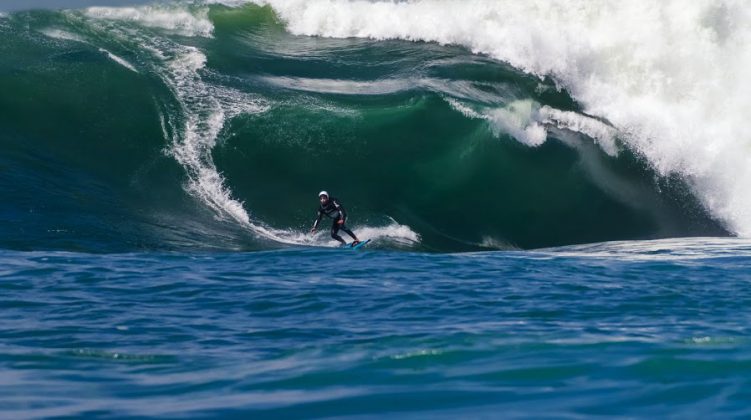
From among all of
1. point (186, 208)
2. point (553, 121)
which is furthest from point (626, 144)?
point (186, 208)

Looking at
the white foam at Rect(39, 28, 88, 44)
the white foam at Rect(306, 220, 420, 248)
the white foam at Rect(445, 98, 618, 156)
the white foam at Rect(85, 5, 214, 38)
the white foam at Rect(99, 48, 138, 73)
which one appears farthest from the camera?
the white foam at Rect(85, 5, 214, 38)

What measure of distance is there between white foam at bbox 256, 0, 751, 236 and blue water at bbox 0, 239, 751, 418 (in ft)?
24.6

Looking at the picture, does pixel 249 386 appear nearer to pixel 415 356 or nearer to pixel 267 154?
pixel 415 356

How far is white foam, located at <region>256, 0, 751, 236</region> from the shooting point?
62.3ft

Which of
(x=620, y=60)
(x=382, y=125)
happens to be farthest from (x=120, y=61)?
(x=620, y=60)

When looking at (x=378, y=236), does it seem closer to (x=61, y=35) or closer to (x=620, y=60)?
(x=620, y=60)

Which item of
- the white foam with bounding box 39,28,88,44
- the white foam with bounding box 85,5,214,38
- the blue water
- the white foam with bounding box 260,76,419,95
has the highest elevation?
the white foam with bounding box 85,5,214,38

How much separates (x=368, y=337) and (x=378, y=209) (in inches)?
356

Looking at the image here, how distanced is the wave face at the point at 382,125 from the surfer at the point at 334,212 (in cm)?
45

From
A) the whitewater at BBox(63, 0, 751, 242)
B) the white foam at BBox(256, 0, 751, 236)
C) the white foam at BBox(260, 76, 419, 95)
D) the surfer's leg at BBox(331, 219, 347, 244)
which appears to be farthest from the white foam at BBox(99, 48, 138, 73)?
the surfer's leg at BBox(331, 219, 347, 244)

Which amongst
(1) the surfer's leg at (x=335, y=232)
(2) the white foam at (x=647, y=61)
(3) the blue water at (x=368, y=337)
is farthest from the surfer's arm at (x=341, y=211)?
(2) the white foam at (x=647, y=61)

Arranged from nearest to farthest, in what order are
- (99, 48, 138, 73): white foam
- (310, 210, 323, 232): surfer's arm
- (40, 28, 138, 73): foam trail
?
(310, 210, 323, 232): surfer's arm
(99, 48, 138, 73): white foam
(40, 28, 138, 73): foam trail

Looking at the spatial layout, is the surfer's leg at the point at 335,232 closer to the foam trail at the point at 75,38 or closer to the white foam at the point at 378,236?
the white foam at the point at 378,236

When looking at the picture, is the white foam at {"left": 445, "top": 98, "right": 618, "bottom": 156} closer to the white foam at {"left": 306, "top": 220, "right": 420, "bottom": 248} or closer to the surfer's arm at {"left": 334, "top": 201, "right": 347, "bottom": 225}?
the white foam at {"left": 306, "top": 220, "right": 420, "bottom": 248}
